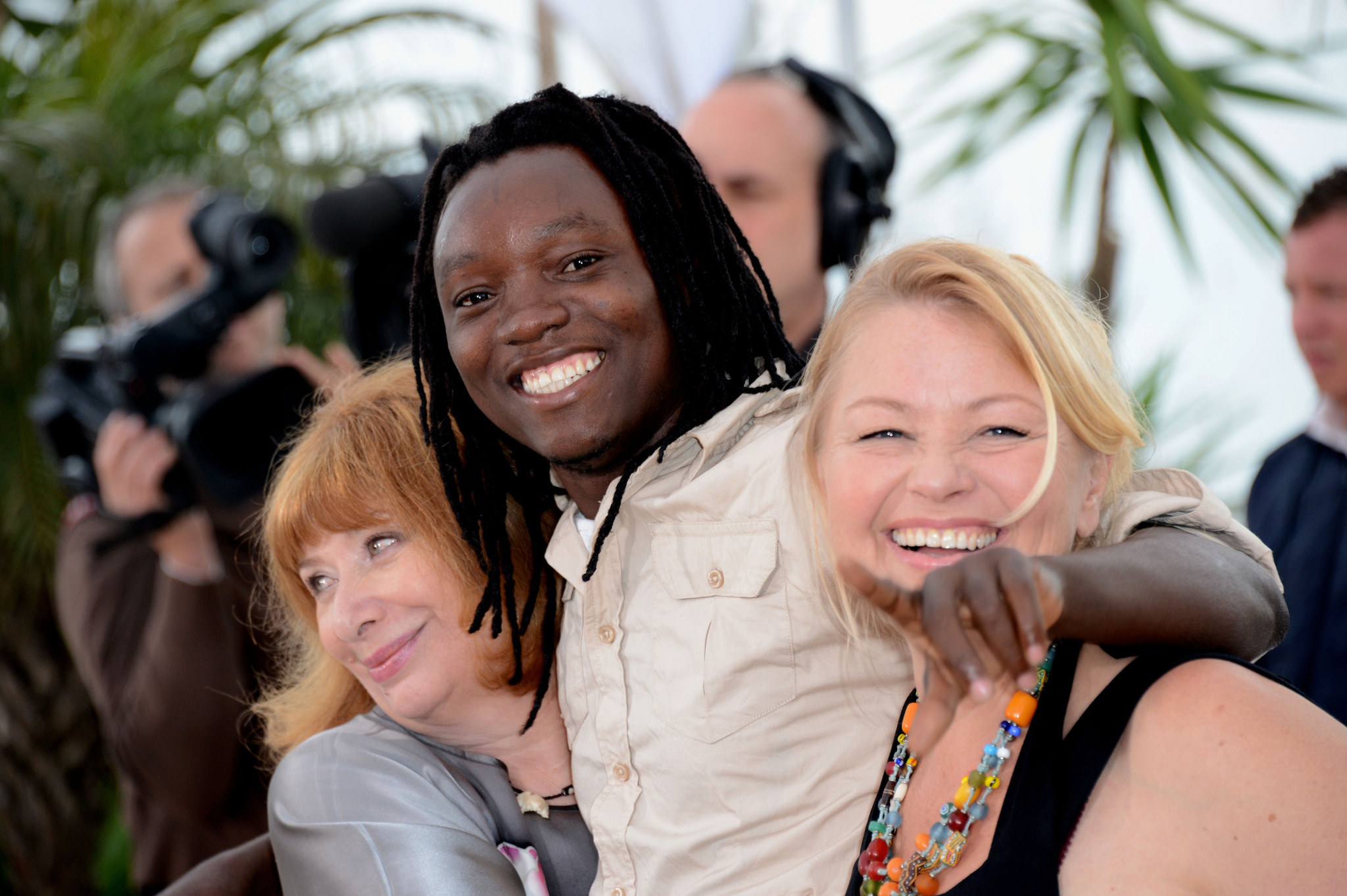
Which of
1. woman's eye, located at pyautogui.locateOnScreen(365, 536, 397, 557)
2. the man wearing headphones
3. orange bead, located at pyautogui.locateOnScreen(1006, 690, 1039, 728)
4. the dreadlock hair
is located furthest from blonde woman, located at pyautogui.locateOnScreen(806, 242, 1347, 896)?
the man wearing headphones

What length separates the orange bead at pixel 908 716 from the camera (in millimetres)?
1291

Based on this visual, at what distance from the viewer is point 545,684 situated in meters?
1.50

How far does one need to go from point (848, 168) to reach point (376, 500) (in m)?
1.09

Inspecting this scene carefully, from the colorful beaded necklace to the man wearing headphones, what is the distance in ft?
3.50

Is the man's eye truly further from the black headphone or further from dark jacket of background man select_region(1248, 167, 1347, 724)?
dark jacket of background man select_region(1248, 167, 1347, 724)

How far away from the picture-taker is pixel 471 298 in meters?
1.36

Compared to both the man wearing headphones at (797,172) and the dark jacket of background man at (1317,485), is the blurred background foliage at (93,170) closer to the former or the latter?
the man wearing headphones at (797,172)

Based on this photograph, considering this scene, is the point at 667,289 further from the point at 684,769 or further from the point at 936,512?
the point at 684,769

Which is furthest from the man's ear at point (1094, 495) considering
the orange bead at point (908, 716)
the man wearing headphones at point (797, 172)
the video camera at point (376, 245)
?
the video camera at point (376, 245)

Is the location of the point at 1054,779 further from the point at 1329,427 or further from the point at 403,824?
the point at 1329,427

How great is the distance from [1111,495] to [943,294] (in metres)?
0.27

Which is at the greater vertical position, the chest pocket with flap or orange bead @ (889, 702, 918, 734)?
the chest pocket with flap

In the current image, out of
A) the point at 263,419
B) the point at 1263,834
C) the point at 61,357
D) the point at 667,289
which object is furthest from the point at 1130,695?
the point at 61,357

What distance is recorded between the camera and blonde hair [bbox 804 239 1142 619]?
3.63ft
